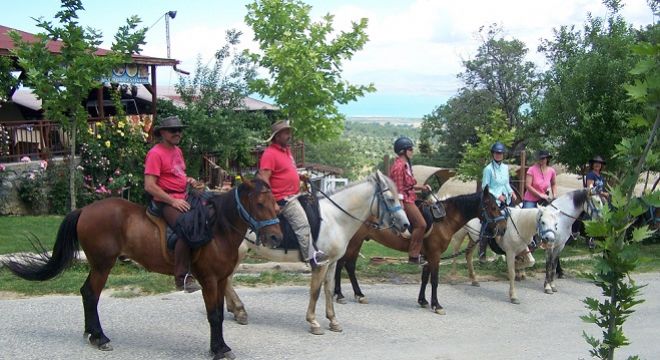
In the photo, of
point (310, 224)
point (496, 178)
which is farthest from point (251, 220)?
point (496, 178)

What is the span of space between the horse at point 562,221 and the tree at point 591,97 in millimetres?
3477

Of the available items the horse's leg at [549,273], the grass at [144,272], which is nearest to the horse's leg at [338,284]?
the grass at [144,272]

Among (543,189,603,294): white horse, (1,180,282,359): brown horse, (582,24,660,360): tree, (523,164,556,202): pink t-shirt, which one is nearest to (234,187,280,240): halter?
(1,180,282,359): brown horse

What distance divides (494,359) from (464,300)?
2.91 metres

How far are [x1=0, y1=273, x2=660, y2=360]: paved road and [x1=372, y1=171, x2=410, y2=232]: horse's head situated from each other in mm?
1382

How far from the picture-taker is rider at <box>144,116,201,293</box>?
6.79 meters

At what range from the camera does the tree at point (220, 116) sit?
20125 millimetres

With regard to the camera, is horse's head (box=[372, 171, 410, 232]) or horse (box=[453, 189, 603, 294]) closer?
horse's head (box=[372, 171, 410, 232])

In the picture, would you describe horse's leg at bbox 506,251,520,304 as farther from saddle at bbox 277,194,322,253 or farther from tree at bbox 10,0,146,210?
tree at bbox 10,0,146,210

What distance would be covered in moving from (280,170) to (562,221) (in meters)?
5.77

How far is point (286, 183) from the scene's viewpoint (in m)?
8.04

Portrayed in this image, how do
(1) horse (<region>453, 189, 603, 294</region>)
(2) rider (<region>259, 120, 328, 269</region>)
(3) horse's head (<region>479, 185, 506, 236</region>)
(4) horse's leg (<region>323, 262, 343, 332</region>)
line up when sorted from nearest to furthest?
(2) rider (<region>259, 120, 328, 269</region>), (4) horse's leg (<region>323, 262, 343, 332</region>), (3) horse's head (<region>479, 185, 506, 236</region>), (1) horse (<region>453, 189, 603, 294</region>)

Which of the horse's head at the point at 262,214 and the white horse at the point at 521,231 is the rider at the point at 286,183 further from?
the white horse at the point at 521,231

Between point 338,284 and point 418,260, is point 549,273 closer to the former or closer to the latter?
point 418,260
